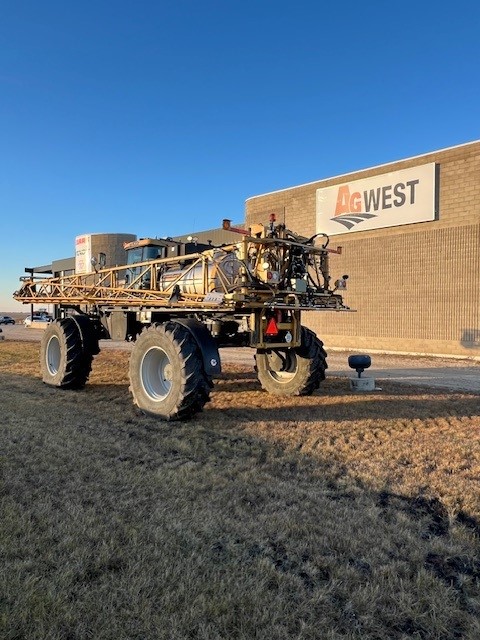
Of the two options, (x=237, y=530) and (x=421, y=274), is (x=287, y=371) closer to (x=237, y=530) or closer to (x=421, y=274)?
(x=237, y=530)

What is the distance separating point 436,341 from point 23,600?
57.2 feet

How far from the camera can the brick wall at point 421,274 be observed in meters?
17.1

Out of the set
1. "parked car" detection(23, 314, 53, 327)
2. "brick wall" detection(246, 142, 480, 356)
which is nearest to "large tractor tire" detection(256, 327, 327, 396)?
"parked car" detection(23, 314, 53, 327)

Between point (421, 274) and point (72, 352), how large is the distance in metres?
13.4

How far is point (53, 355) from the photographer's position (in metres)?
10.2

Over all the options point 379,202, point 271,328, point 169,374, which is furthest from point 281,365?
point 379,202

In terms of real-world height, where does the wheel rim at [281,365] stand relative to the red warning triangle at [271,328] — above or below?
below

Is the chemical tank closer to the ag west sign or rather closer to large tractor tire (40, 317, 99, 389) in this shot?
large tractor tire (40, 317, 99, 389)

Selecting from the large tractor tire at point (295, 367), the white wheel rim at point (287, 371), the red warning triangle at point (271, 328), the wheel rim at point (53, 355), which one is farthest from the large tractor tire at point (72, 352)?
the red warning triangle at point (271, 328)

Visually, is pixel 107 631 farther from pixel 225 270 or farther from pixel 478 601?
pixel 225 270

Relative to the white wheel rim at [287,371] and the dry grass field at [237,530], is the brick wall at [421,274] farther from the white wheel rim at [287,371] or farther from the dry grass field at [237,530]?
the dry grass field at [237,530]

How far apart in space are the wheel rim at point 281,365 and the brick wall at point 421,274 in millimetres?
10538

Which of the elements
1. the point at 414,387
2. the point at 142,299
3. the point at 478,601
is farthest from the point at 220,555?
the point at 414,387

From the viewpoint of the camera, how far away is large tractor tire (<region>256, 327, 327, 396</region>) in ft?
27.8
